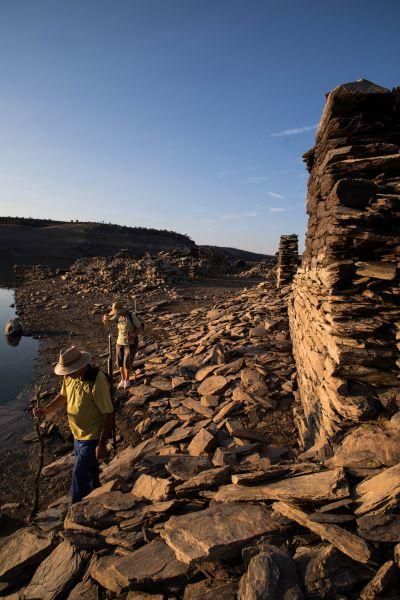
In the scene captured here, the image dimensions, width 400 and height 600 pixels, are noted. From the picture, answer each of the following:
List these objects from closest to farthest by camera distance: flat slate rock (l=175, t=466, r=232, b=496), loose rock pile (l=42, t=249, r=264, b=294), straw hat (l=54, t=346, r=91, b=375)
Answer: flat slate rock (l=175, t=466, r=232, b=496), straw hat (l=54, t=346, r=91, b=375), loose rock pile (l=42, t=249, r=264, b=294)

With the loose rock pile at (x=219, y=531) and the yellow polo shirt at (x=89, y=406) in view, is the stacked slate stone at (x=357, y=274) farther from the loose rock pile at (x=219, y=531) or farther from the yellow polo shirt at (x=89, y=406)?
the yellow polo shirt at (x=89, y=406)

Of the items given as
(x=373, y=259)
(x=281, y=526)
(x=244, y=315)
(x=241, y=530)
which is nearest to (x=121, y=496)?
(x=241, y=530)

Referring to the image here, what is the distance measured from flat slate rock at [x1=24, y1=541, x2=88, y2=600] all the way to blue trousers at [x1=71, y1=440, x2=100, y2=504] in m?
1.26

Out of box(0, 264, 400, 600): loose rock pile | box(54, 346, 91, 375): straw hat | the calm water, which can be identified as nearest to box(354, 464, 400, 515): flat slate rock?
box(0, 264, 400, 600): loose rock pile

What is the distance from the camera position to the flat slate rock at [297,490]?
3.20 meters

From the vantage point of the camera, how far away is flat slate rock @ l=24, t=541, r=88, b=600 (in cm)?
341

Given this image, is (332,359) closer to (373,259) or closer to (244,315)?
(373,259)

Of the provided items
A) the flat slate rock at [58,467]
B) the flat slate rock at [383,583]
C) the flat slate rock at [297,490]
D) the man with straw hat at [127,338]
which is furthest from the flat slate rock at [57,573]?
the man with straw hat at [127,338]

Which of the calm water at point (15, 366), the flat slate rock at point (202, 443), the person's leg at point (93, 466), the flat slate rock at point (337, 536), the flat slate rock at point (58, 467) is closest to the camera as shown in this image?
the flat slate rock at point (337, 536)

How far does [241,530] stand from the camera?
3.10 m

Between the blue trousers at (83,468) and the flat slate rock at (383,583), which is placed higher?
the flat slate rock at (383,583)

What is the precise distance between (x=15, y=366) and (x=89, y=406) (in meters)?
10.2

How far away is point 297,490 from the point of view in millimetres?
3332

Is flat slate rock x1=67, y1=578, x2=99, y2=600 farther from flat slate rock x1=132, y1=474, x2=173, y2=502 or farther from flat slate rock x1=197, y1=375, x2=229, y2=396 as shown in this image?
flat slate rock x1=197, y1=375, x2=229, y2=396
